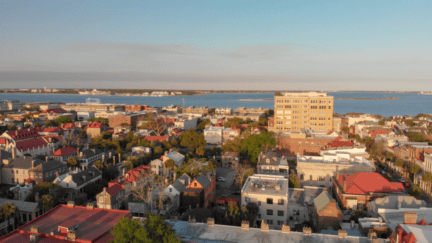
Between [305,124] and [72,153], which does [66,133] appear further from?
[305,124]

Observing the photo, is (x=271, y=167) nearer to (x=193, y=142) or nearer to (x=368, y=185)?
(x=368, y=185)

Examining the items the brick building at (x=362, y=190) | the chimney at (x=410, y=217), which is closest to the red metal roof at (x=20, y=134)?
the brick building at (x=362, y=190)

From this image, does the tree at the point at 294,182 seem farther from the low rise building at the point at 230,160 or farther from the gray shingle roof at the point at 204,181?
the low rise building at the point at 230,160

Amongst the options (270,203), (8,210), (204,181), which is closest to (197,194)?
(204,181)

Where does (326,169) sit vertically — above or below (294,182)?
above

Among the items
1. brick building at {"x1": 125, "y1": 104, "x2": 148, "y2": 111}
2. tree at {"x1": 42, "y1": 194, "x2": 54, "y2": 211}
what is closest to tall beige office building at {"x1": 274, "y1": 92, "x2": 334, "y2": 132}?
tree at {"x1": 42, "y1": 194, "x2": 54, "y2": 211}
